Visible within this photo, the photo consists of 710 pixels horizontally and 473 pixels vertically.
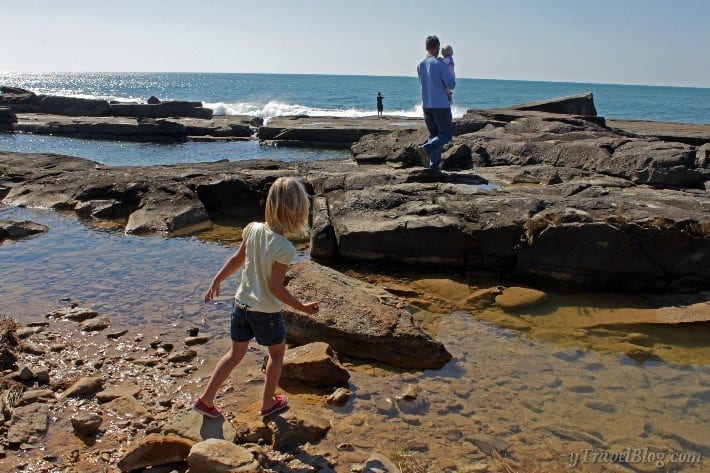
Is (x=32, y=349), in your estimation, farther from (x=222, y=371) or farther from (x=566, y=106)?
(x=566, y=106)

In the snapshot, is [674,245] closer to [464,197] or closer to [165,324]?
[464,197]

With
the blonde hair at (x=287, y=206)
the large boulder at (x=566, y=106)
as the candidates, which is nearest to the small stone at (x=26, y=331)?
the blonde hair at (x=287, y=206)

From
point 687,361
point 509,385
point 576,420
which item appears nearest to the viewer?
point 576,420

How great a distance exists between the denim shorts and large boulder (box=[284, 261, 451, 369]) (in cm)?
125

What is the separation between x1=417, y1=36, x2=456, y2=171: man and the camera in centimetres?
902

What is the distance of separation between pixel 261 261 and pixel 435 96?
631 cm

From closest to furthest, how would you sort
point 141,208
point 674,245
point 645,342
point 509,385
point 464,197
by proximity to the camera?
point 509,385, point 645,342, point 674,245, point 464,197, point 141,208

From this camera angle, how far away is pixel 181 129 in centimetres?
2256

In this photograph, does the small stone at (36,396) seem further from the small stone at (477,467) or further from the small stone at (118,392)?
the small stone at (477,467)

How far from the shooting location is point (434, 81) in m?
9.11

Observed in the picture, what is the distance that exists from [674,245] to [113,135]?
21.1m

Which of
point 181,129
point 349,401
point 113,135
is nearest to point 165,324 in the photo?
point 349,401

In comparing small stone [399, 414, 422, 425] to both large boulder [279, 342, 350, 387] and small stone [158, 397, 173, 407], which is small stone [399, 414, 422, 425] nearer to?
large boulder [279, 342, 350, 387]

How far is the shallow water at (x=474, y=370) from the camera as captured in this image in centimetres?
383
